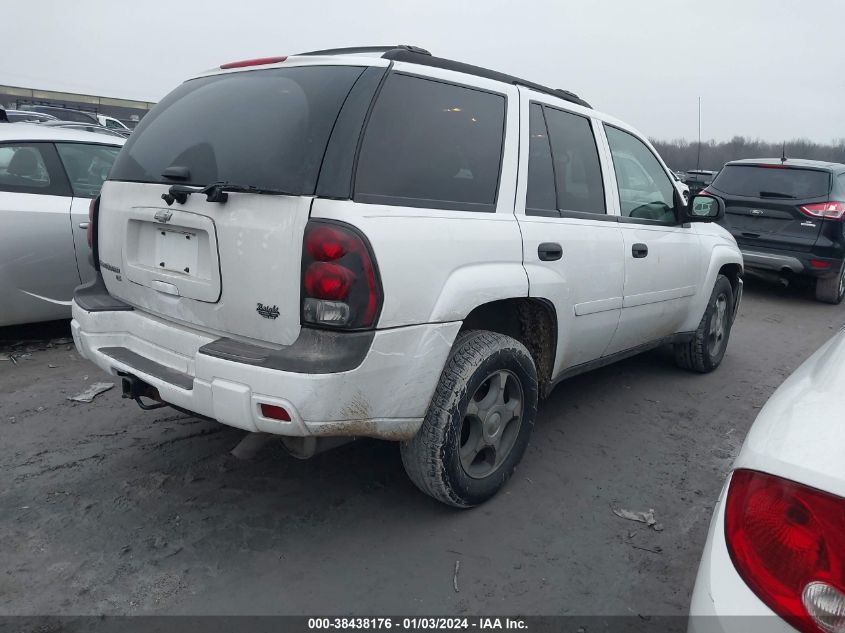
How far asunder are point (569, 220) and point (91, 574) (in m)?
2.54

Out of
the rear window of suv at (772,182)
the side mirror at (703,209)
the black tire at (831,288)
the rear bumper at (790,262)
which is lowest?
the black tire at (831,288)

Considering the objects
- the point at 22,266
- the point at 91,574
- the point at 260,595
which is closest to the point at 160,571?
the point at 91,574

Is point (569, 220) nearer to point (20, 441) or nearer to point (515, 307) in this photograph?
point (515, 307)

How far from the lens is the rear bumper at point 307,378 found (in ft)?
6.97

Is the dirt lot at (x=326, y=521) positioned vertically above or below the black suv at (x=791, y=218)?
below

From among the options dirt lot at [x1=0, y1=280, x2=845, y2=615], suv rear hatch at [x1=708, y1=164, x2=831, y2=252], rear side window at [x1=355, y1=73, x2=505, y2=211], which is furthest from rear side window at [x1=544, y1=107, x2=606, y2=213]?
suv rear hatch at [x1=708, y1=164, x2=831, y2=252]

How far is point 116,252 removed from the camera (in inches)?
110

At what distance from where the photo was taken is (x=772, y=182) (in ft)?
26.5

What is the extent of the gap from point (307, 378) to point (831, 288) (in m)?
8.09

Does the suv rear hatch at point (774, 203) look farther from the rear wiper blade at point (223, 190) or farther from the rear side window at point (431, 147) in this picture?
the rear wiper blade at point (223, 190)

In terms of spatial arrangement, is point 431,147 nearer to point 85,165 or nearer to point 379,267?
point 379,267

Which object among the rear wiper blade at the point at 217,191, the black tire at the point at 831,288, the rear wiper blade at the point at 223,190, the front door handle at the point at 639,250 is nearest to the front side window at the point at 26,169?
the rear wiper blade at the point at 217,191

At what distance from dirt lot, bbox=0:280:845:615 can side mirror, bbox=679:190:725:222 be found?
1291 mm

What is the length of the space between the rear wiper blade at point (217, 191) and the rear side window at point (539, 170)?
1.24 meters
